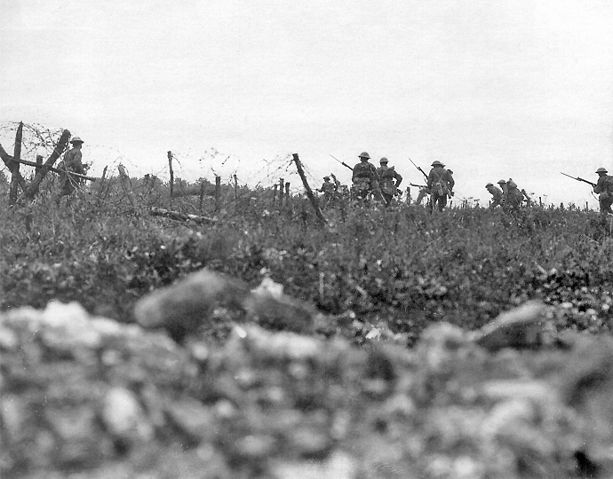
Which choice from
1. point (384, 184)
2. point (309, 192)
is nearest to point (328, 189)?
point (309, 192)

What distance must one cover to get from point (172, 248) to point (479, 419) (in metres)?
4.48

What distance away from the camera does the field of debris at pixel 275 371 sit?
379 cm

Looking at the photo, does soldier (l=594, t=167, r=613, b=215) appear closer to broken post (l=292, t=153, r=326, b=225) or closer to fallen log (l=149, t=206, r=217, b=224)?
broken post (l=292, t=153, r=326, b=225)

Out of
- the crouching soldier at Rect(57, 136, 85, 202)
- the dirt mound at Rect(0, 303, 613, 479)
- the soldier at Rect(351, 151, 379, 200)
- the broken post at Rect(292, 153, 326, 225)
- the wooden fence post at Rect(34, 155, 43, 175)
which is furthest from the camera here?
the soldier at Rect(351, 151, 379, 200)

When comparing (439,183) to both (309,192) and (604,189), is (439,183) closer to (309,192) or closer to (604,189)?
(604,189)

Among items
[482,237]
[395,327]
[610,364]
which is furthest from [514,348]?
[482,237]

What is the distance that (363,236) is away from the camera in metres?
10.1

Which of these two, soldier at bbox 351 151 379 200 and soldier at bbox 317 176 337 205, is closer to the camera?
soldier at bbox 317 176 337 205

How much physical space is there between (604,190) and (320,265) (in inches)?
471

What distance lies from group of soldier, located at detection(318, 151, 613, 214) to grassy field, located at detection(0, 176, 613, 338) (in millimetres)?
3409

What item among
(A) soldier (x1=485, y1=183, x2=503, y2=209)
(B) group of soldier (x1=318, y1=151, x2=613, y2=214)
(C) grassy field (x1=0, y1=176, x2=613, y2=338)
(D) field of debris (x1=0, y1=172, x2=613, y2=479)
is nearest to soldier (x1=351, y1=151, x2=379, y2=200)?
(B) group of soldier (x1=318, y1=151, x2=613, y2=214)

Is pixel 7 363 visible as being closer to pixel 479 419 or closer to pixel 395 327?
pixel 479 419

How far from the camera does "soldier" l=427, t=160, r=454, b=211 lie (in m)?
16.9

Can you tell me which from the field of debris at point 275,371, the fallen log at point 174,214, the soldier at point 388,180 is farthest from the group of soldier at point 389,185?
the field of debris at point 275,371
